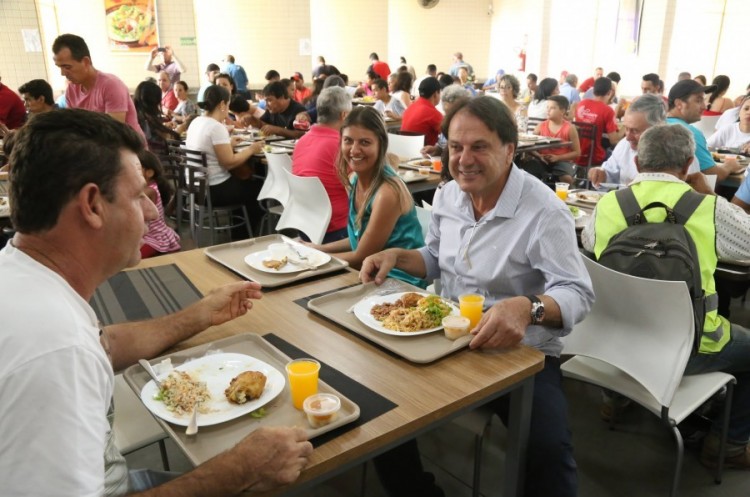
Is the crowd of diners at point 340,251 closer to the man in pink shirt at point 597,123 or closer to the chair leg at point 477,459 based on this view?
the chair leg at point 477,459

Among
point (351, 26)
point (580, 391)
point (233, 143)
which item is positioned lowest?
point (580, 391)

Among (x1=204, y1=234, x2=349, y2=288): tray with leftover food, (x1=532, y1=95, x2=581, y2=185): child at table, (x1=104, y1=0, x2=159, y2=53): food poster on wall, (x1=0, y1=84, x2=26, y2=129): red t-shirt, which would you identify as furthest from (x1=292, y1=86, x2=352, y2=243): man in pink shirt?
(x1=104, y1=0, x2=159, y2=53): food poster on wall

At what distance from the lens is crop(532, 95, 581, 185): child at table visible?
5.40m

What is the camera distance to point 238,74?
9.78 m

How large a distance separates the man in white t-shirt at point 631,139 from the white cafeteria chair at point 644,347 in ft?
5.10

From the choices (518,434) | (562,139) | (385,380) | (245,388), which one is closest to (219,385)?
(245,388)

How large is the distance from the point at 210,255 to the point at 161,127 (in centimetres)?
367

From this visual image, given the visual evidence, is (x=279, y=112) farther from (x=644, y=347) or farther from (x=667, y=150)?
(x=644, y=347)

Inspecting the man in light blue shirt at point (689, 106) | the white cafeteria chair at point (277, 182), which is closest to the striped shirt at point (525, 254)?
the white cafeteria chair at point (277, 182)

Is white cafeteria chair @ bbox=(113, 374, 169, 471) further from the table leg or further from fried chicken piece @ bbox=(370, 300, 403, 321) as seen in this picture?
the table leg

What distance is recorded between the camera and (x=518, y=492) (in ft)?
4.97

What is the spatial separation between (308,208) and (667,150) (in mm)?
2083

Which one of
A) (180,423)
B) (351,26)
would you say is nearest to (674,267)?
(180,423)

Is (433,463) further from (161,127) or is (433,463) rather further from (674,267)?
(161,127)
